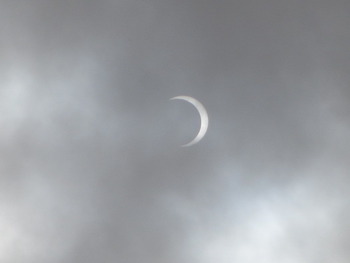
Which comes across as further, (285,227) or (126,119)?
(126,119)

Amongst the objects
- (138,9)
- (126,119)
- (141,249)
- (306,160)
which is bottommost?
(141,249)

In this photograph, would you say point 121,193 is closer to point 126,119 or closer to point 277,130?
point 126,119

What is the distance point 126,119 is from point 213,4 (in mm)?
8965

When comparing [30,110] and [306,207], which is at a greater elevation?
[30,110]

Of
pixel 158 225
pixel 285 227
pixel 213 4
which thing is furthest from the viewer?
pixel 213 4

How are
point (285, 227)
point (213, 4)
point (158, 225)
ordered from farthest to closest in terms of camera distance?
point (213, 4), point (158, 225), point (285, 227)

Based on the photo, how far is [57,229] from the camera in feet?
105

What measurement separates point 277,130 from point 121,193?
10032 mm

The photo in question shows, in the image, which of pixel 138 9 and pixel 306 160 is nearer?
pixel 306 160

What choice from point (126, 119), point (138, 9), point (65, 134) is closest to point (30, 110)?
point (65, 134)

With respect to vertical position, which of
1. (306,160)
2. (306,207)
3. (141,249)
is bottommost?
(141,249)

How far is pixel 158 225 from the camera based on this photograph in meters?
33.4

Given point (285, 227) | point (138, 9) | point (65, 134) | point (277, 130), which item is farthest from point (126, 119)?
point (285, 227)

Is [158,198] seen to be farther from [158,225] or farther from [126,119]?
[126,119]
